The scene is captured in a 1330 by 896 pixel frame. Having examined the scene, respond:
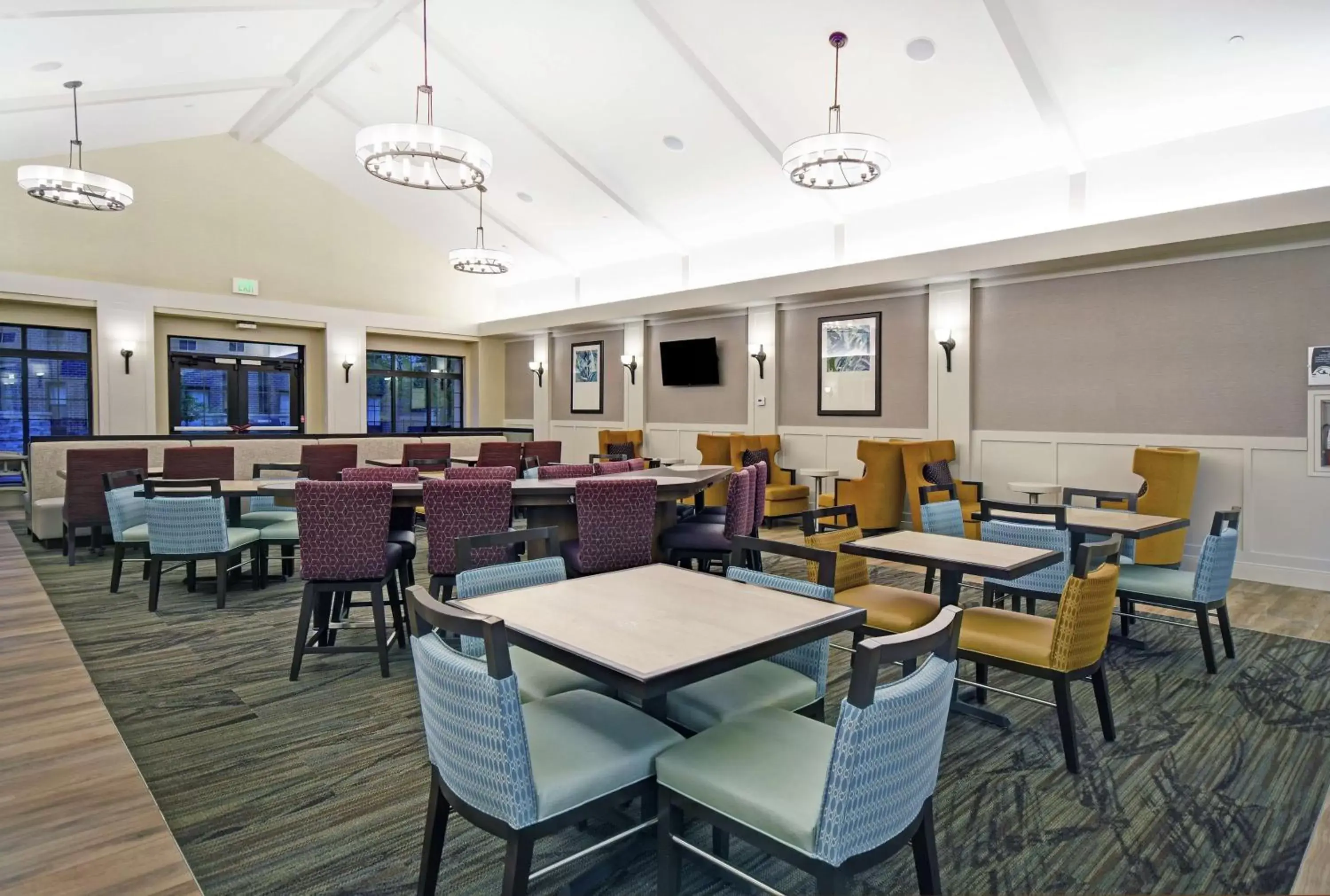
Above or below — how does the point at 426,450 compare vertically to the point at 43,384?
below

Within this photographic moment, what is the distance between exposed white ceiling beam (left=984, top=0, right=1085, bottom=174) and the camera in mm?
5368

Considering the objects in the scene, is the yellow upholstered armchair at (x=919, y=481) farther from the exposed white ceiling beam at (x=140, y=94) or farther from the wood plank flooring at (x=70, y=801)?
the exposed white ceiling beam at (x=140, y=94)

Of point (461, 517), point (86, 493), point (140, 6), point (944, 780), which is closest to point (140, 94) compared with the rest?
point (140, 6)

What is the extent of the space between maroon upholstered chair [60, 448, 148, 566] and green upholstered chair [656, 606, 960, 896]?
267 inches

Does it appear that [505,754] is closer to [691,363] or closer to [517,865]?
[517,865]

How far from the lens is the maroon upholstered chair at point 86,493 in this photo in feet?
21.6

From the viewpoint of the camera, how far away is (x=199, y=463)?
714cm

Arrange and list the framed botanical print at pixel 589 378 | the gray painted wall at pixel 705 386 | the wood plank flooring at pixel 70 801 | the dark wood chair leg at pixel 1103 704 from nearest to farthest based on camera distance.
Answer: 1. the wood plank flooring at pixel 70 801
2. the dark wood chair leg at pixel 1103 704
3. the gray painted wall at pixel 705 386
4. the framed botanical print at pixel 589 378

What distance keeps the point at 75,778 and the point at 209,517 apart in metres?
2.69

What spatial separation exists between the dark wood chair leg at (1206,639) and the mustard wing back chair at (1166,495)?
6.95 feet

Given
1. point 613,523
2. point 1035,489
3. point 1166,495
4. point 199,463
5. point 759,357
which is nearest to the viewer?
point 613,523

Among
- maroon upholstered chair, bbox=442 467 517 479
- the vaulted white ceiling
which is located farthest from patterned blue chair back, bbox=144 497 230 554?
the vaulted white ceiling

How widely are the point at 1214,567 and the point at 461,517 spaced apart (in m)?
3.87

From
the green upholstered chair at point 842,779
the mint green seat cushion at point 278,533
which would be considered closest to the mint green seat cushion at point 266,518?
the mint green seat cushion at point 278,533
